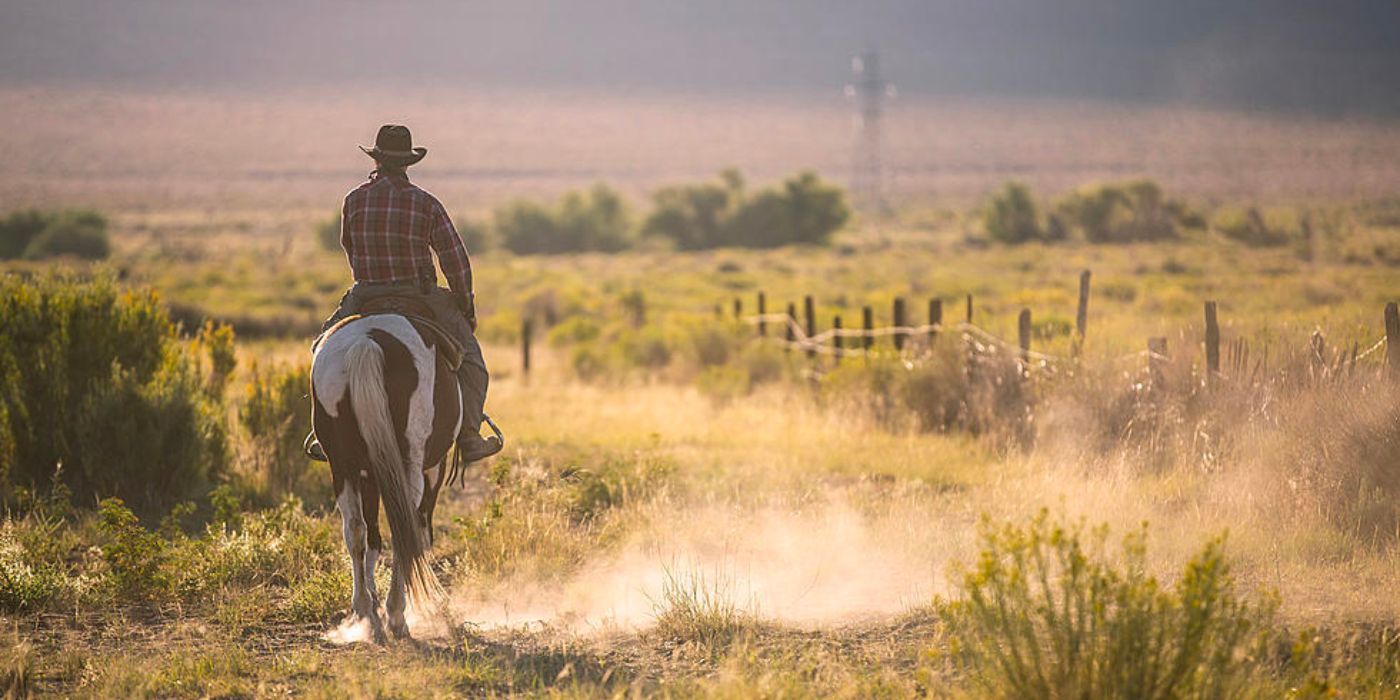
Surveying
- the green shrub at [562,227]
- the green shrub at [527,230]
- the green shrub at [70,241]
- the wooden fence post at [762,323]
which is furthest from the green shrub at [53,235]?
the wooden fence post at [762,323]

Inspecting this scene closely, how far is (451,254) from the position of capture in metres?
7.31

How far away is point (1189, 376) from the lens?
10.9 m

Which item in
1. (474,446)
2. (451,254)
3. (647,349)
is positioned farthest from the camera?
(647,349)

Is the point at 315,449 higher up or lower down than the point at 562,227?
higher up

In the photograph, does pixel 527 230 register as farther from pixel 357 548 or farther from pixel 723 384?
pixel 357 548

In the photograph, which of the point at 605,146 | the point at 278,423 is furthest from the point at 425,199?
the point at 605,146

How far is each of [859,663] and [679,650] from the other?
0.95 metres

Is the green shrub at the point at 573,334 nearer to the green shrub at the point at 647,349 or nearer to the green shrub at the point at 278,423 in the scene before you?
the green shrub at the point at 647,349

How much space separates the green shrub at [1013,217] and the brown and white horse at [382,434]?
192ft

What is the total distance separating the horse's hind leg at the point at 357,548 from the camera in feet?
22.5

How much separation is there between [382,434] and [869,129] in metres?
82.0

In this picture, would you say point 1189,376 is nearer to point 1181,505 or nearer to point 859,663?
point 1181,505

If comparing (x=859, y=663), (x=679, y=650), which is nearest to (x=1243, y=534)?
(x=859, y=663)

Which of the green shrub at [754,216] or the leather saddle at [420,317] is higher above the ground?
the leather saddle at [420,317]
